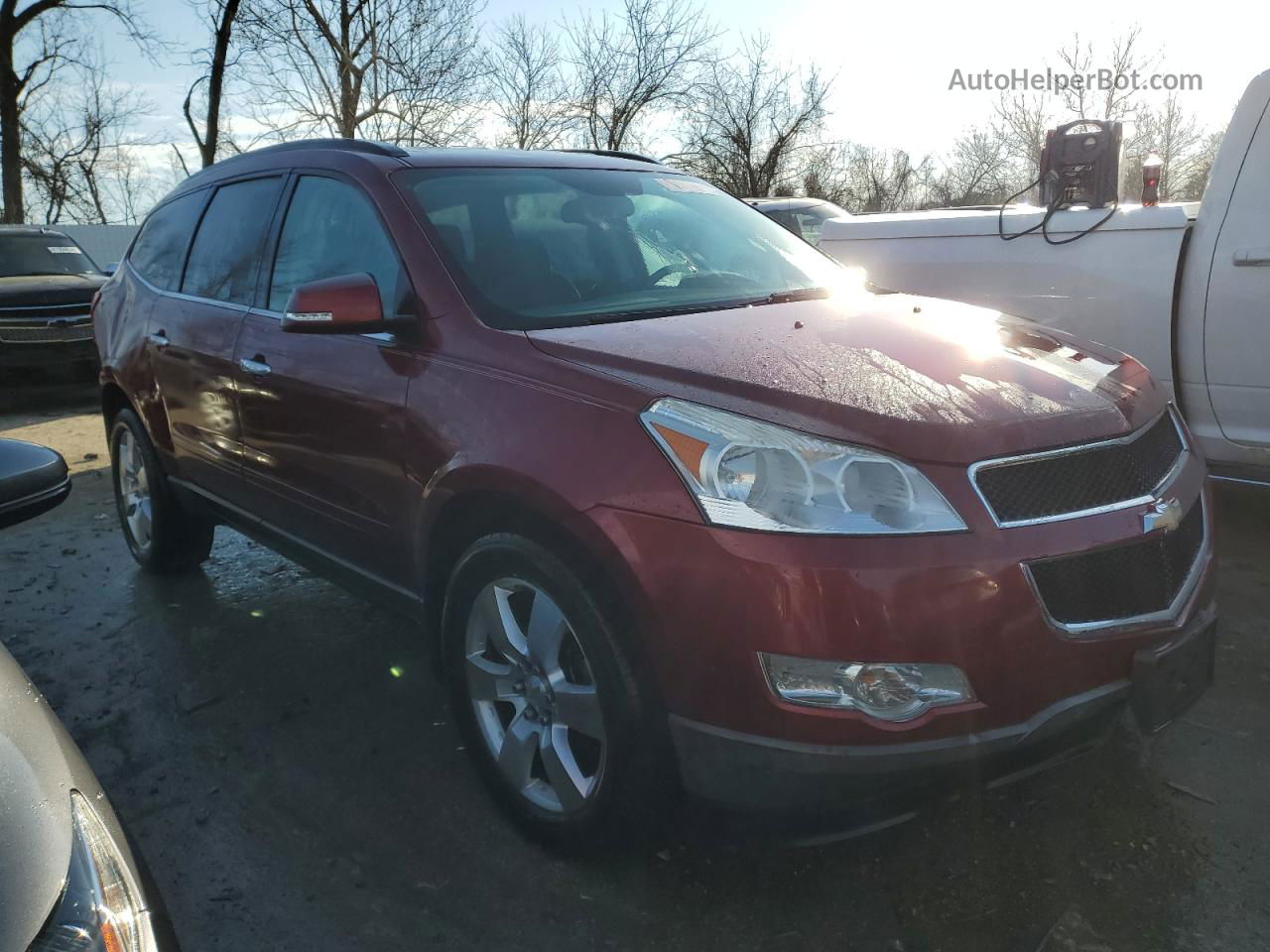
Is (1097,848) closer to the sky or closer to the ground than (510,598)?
closer to the ground

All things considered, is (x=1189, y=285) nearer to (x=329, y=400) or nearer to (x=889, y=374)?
(x=889, y=374)

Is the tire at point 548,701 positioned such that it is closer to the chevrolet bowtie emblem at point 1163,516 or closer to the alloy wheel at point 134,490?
the chevrolet bowtie emblem at point 1163,516

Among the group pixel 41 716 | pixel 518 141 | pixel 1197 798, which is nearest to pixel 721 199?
pixel 1197 798

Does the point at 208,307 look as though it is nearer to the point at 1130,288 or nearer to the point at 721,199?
the point at 721,199

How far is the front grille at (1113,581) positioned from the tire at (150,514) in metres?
3.52

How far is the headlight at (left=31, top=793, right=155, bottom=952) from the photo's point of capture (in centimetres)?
125

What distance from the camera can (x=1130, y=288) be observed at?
14.7 feet

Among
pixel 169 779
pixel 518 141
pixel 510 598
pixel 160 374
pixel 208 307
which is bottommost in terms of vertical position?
pixel 169 779

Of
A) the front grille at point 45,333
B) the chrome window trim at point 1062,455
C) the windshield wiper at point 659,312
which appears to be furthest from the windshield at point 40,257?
the chrome window trim at point 1062,455

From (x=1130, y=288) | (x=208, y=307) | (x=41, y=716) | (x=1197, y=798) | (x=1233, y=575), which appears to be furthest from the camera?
(x=1130, y=288)

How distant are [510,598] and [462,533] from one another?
23 cm

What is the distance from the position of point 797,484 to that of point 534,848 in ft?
4.05

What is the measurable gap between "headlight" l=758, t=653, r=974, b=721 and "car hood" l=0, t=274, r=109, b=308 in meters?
9.70

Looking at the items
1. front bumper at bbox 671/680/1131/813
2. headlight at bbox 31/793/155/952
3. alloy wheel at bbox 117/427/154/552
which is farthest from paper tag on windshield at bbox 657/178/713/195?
headlight at bbox 31/793/155/952
